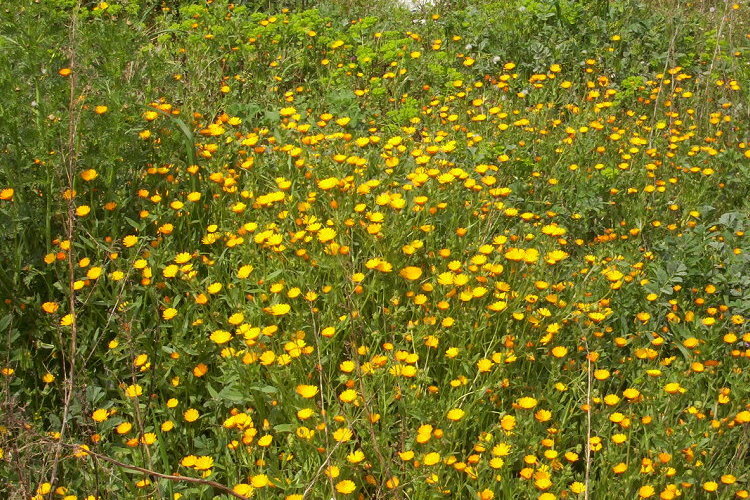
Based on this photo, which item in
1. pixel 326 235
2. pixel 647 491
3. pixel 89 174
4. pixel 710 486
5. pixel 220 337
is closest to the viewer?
pixel 647 491

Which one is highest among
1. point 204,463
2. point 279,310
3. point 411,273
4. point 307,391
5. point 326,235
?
point 326,235

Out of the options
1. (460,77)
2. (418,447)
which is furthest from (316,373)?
(460,77)

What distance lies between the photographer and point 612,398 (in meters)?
2.63

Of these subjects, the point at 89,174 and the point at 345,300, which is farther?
the point at 89,174

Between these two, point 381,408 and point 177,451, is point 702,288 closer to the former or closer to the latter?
point 381,408

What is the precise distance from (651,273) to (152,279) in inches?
80.9

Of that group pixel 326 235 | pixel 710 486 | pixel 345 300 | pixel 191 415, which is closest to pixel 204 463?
pixel 191 415

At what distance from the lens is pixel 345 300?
2.78 meters

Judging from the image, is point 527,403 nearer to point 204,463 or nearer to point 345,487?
point 345,487

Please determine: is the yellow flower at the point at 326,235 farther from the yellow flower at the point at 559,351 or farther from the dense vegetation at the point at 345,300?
the yellow flower at the point at 559,351

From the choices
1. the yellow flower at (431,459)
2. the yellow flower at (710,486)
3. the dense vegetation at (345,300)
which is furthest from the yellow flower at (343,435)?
the yellow flower at (710,486)

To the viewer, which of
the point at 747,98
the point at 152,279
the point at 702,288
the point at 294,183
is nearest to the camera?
the point at 152,279

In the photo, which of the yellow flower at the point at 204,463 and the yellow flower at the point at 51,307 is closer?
the yellow flower at the point at 204,463

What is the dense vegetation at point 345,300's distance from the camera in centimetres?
250
